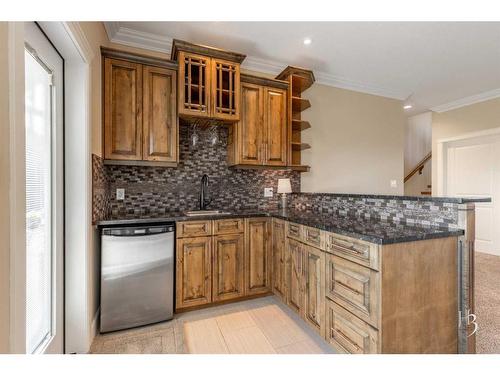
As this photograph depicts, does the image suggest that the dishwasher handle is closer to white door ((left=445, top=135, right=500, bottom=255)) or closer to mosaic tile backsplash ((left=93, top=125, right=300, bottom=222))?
mosaic tile backsplash ((left=93, top=125, right=300, bottom=222))

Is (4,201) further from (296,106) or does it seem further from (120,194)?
(296,106)

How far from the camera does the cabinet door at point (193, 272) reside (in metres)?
2.18

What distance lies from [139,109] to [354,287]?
2.33m

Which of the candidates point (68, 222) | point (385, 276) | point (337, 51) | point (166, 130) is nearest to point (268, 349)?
point (385, 276)

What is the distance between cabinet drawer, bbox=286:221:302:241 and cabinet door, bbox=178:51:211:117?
4.57 ft

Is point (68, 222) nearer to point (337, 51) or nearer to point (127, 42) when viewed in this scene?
point (127, 42)

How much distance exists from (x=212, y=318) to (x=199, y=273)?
416 mm

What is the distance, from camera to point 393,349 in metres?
1.32

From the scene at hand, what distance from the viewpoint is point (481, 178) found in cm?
439

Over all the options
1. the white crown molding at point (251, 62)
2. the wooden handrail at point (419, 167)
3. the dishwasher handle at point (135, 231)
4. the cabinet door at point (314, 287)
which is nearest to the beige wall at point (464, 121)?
the wooden handrail at point (419, 167)

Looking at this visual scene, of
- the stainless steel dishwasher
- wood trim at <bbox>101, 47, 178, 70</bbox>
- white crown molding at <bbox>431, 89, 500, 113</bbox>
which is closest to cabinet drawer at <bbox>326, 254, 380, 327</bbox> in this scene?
the stainless steel dishwasher

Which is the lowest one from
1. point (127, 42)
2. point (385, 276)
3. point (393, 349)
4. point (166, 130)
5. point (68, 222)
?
point (393, 349)

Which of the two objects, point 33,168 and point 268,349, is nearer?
point 33,168
